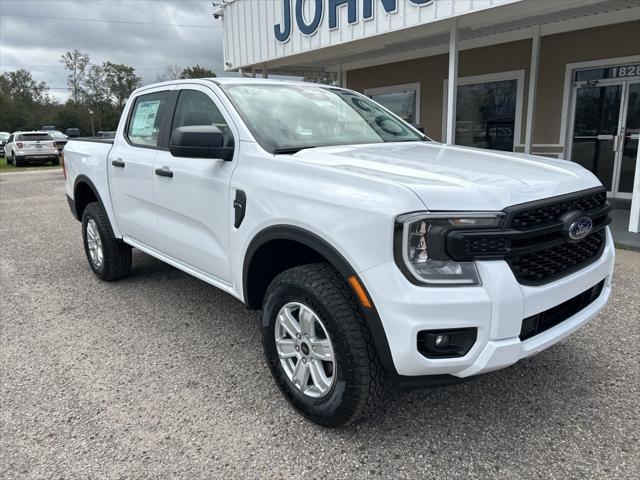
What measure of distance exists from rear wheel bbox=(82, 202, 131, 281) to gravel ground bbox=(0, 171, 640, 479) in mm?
664

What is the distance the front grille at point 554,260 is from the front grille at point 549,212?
0.44 feet

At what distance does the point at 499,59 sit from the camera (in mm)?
9875

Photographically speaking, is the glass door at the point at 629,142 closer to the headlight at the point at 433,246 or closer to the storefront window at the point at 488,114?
the storefront window at the point at 488,114

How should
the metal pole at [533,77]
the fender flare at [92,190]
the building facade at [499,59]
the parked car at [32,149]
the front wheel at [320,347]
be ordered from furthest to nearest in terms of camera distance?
the parked car at [32,149], the metal pole at [533,77], the building facade at [499,59], the fender flare at [92,190], the front wheel at [320,347]

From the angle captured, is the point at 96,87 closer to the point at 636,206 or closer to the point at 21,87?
the point at 21,87

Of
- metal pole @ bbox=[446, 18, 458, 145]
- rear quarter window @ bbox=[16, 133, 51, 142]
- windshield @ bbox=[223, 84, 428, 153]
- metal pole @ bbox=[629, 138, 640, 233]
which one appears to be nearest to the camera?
windshield @ bbox=[223, 84, 428, 153]

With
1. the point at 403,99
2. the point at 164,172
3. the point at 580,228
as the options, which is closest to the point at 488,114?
the point at 403,99

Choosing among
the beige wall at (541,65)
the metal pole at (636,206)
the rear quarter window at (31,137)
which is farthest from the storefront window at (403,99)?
the rear quarter window at (31,137)

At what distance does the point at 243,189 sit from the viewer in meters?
2.91

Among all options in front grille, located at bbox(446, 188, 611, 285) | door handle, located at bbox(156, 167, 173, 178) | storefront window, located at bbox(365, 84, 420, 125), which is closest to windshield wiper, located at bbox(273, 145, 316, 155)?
door handle, located at bbox(156, 167, 173, 178)

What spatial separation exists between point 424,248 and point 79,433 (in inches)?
80.3

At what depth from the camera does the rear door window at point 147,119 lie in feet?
13.3

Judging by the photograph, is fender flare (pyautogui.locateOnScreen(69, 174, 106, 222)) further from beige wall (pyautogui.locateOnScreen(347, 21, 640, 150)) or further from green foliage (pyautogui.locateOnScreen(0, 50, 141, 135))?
green foliage (pyautogui.locateOnScreen(0, 50, 141, 135))

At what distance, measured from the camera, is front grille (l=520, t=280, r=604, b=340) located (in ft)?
7.45
